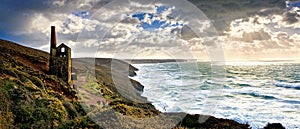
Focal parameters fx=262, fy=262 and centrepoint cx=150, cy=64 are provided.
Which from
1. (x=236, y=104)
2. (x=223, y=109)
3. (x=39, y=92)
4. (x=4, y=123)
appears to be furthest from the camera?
(x=236, y=104)

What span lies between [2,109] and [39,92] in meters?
4.32

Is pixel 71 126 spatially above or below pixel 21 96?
below

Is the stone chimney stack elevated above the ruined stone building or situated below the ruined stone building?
above

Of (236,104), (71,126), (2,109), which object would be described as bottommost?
(236,104)

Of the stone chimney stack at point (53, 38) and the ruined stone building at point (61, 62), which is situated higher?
the stone chimney stack at point (53, 38)

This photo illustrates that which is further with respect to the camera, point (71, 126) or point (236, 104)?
point (236, 104)

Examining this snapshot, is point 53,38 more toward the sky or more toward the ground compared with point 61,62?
more toward the sky

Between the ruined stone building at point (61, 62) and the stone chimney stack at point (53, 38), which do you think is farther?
the stone chimney stack at point (53, 38)

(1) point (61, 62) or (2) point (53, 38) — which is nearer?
(1) point (61, 62)

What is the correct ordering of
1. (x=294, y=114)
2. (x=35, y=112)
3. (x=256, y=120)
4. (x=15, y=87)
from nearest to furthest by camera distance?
(x=35, y=112)
(x=15, y=87)
(x=256, y=120)
(x=294, y=114)

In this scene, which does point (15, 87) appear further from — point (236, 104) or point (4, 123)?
point (236, 104)

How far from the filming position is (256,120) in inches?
1126

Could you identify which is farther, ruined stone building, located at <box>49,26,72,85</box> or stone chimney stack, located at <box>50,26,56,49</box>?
stone chimney stack, located at <box>50,26,56,49</box>

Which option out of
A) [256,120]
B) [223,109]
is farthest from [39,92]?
[223,109]
